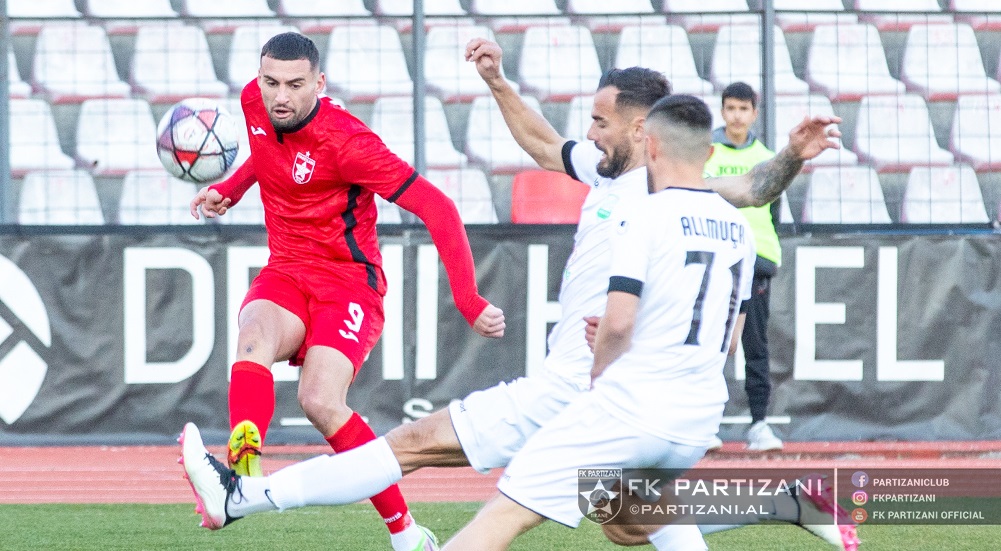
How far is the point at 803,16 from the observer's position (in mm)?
9273

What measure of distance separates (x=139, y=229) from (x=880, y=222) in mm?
5056

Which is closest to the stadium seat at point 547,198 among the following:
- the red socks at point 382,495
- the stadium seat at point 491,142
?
the stadium seat at point 491,142

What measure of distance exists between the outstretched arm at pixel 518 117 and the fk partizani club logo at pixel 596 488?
5.70 ft

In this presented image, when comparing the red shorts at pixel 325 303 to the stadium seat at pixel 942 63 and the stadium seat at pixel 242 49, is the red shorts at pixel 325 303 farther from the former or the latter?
the stadium seat at pixel 942 63

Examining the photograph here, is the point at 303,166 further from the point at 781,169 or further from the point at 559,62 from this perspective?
the point at 559,62

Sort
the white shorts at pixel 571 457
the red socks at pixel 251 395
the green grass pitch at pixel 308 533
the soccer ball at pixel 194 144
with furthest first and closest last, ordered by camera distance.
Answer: the soccer ball at pixel 194 144 → the green grass pitch at pixel 308 533 → the red socks at pixel 251 395 → the white shorts at pixel 571 457

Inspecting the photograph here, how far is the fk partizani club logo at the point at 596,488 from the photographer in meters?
3.57

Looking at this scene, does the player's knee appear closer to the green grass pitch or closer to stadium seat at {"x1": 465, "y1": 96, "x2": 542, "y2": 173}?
the green grass pitch

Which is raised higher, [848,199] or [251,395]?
[848,199]

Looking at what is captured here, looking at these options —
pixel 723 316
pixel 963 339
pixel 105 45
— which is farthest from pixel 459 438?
pixel 105 45

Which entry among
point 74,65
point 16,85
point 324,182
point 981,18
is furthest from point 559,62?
point 324,182

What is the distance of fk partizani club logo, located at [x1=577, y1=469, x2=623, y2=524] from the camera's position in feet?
11.7

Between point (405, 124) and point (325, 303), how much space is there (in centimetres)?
472

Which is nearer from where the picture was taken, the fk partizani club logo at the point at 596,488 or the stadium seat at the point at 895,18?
the fk partizani club logo at the point at 596,488
